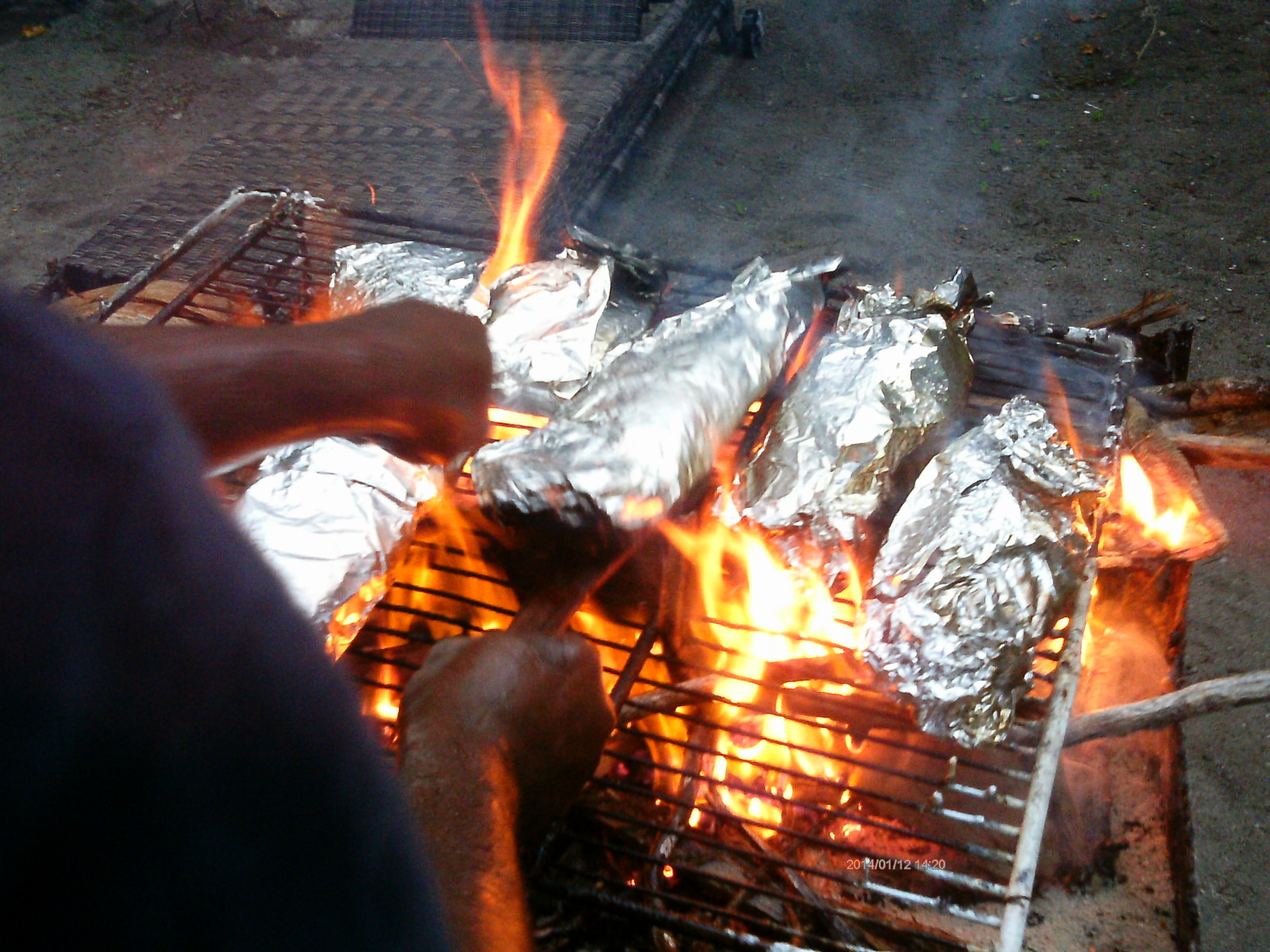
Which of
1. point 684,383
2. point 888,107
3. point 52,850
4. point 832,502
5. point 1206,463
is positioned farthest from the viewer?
point 888,107

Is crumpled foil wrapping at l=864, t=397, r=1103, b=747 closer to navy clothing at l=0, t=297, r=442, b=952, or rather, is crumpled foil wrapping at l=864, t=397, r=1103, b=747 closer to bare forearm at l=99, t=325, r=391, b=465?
bare forearm at l=99, t=325, r=391, b=465

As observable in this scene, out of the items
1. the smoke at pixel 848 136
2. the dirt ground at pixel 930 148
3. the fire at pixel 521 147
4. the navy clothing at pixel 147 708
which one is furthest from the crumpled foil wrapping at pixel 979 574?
the smoke at pixel 848 136

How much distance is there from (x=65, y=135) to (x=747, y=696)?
5.84 meters

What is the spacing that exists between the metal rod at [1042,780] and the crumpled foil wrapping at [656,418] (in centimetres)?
82

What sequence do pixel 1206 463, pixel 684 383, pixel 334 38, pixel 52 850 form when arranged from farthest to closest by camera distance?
pixel 334 38 < pixel 1206 463 < pixel 684 383 < pixel 52 850

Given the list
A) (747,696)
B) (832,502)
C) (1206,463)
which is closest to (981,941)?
(747,696)

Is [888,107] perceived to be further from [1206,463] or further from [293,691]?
[293,691]

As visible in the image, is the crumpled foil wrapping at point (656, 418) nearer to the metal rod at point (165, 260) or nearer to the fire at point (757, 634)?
the fire at point (757, 634)

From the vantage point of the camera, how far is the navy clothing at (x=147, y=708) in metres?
0.41

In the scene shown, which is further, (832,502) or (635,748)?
(635,748)

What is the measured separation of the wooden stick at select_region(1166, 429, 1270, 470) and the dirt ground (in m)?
0.66

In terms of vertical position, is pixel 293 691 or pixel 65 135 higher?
pixel 293 691

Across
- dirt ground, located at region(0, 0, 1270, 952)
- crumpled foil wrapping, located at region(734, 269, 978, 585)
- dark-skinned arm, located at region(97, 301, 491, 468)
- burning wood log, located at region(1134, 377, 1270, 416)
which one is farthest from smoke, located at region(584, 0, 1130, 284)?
dark-skinned arm, located at region(97, 301, 491, 468)

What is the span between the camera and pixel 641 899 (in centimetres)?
166
